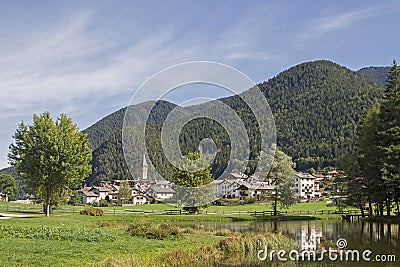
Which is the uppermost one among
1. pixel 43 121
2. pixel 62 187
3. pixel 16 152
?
pixel 43 121

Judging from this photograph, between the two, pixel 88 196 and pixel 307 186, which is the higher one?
pixel 307 186

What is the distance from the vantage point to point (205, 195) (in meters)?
66.1

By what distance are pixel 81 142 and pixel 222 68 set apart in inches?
923

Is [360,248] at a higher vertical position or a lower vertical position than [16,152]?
lower

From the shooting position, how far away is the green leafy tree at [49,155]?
48.6 meters

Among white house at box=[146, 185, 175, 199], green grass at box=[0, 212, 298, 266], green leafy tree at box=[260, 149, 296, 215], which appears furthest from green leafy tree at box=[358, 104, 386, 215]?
white house at box=[146, 185, 175, 199]

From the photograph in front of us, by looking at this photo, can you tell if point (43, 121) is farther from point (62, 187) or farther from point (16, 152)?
point (62, 187)

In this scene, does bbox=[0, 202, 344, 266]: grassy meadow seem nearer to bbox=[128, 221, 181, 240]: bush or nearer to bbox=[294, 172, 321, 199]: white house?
bbox=[128, 221, 181, 240]: bush

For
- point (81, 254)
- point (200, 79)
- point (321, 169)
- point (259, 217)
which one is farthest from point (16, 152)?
point (321, 169)

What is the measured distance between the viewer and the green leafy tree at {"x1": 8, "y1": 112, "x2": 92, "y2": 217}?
48625mm

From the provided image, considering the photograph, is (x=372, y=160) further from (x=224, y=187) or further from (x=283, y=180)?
(x=224, y=187)

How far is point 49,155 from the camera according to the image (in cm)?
4853

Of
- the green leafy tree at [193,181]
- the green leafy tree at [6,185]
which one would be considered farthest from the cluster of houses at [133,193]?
the green leafy tree at [193,181]

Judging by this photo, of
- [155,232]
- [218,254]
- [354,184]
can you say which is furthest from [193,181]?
[218,254]
